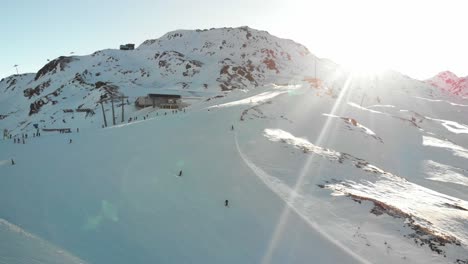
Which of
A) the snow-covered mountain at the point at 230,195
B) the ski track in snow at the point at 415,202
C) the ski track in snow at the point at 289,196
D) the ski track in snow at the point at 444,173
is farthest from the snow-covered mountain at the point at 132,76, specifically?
the ski track in snow at the point at 415,202

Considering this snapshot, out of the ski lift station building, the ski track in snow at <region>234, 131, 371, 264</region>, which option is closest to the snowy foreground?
the ski track in snow at <region>234, 131, 371, 264</region>

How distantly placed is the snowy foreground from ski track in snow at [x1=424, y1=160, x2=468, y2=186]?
287 millimetres

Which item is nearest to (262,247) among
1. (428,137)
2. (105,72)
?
(428,137)

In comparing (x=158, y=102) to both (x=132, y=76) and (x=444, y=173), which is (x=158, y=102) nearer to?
(x=132, y=76)

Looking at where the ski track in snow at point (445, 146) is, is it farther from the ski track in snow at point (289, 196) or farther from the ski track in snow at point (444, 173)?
the ski track in snow at point (289, 196)

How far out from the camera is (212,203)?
45.9 ft

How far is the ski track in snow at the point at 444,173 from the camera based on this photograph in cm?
2714

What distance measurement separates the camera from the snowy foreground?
1052 centimetres

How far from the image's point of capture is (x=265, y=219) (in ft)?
41.7

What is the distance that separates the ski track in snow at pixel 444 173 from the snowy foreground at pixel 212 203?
29 centimetres

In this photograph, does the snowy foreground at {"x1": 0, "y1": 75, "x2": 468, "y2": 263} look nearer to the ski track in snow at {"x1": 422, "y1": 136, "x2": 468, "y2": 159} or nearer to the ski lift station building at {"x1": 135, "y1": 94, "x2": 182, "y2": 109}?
the ski track in snow at {"x1": 422, "y1": 136, "x2": 468, "y2": 159}

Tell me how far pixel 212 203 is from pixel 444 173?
971 inches

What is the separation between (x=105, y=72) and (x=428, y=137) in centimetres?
9629

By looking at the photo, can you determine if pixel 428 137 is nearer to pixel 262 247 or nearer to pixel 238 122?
pixel 238 122
